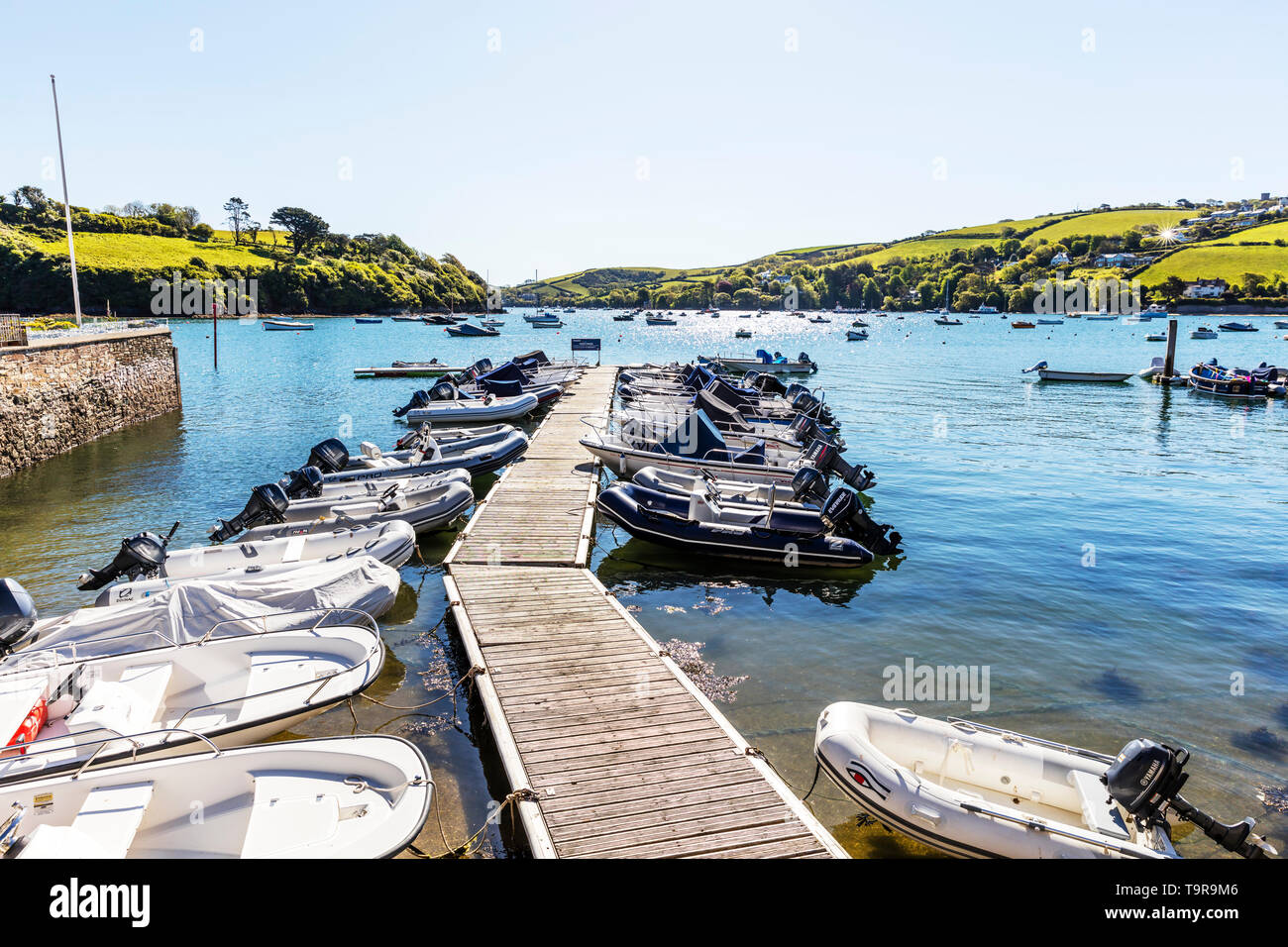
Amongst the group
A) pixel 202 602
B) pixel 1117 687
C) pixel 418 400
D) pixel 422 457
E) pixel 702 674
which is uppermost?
pixel 418 400

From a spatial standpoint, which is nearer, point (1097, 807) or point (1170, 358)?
point (1097, 807)

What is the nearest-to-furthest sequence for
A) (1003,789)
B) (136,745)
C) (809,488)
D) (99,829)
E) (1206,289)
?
(99,829), (136,745), (1003,789), (809,488), (1206,289)

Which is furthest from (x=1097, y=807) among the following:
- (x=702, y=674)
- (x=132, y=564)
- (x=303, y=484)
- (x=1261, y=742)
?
(x=303, y=484)

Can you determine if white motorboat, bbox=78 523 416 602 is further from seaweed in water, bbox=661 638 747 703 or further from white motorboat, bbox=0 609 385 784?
seaweed in water, bbox=661 638 747 703

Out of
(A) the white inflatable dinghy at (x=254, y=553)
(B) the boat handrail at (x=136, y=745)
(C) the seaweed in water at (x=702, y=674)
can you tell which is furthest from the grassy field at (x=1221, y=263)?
(B) the boat handrail at (x=136, y=745)

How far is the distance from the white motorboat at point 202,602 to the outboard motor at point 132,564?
4.22ft

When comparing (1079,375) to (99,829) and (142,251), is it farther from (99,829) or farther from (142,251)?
(142,251)

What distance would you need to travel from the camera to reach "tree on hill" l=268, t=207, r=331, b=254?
538 ft

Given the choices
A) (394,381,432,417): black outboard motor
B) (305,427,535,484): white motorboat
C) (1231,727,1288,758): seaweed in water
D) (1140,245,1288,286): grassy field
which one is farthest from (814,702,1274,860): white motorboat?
(1140,245,1288,286): grassy field

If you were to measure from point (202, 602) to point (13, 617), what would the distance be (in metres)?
2.28

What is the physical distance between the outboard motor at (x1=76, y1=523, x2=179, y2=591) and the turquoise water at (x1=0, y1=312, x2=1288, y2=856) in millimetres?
1421

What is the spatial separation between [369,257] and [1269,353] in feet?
530

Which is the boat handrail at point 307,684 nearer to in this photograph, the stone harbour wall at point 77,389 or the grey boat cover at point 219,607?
the grey boat cover at point 219,607

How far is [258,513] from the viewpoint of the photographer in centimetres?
1570
